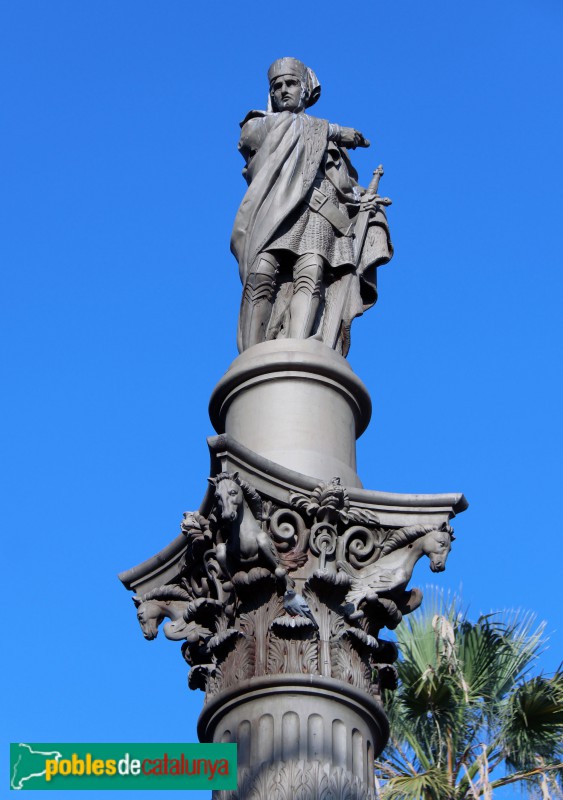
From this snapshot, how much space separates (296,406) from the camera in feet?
33.9

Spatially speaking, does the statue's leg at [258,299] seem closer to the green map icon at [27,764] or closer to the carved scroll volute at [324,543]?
the carved scroll volute at [324,543]

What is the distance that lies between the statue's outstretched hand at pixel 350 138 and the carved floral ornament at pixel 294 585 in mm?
4014

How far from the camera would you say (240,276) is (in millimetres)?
11703

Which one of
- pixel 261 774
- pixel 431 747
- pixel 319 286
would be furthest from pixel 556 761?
pixel 261 774

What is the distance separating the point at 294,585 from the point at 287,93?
5.00 metres

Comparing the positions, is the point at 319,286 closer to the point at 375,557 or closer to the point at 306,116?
the point at 306,116

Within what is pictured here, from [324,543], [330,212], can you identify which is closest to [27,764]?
[324,543]

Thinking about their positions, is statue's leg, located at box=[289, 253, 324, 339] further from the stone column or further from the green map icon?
the green map icon

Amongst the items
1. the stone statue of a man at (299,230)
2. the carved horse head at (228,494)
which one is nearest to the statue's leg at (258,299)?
the stone statue of a man at (299,230)

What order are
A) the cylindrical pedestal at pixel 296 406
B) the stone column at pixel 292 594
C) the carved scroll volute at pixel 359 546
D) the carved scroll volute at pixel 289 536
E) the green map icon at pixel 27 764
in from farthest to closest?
the cylindrical pedestal at pixel 296 406 < the carved scroll volute at pixel 359 546 < the carved scroll volute at pixel 289 536 < the green map icon at pixel 27 764 < the stone column at pixel 292 594

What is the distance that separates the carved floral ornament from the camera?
9086mm

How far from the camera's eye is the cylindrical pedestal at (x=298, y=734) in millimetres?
8594

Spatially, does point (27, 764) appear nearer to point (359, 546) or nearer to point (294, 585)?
point (294, 585)

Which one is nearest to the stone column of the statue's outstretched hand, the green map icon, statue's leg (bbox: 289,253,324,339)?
statue's leg (bbox: 289,253,324,339)
